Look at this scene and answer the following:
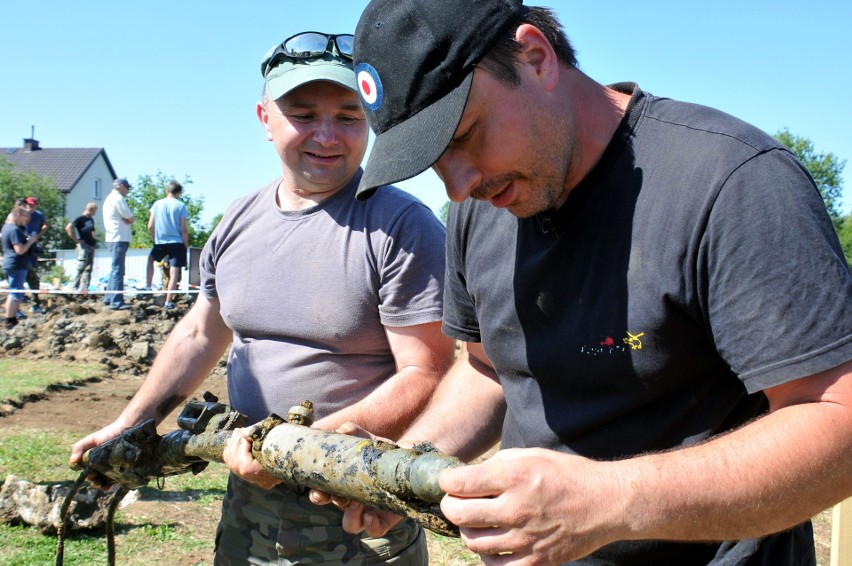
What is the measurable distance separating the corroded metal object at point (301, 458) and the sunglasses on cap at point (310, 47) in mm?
1356

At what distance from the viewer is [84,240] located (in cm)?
1792

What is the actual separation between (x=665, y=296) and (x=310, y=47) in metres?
1.87

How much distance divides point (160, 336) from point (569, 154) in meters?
13.5

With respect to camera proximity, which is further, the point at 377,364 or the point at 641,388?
the point at 377,364

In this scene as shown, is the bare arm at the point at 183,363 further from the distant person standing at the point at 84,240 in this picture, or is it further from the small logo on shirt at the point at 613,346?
the distant person standing at the point at 84,240

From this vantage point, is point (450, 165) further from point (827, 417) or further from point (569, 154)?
point (827, 417)

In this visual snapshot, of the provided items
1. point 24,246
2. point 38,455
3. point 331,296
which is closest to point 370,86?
point 331,296

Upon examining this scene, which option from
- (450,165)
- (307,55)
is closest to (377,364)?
(307,55)

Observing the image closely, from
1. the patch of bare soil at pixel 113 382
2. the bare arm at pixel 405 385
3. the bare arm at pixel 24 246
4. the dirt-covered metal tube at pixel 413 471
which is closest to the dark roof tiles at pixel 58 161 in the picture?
the bare arm at pixel 24 246

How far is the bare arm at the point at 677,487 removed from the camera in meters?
1.47

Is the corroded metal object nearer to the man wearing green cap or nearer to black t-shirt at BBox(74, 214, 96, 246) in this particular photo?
the man wearing green cap

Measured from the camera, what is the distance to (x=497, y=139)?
1765 mm

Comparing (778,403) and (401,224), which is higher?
(401,224)

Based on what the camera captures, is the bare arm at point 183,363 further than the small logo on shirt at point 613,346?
Yes
